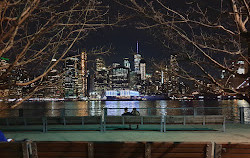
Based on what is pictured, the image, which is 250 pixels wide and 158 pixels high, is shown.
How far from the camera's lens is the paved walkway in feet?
39.2

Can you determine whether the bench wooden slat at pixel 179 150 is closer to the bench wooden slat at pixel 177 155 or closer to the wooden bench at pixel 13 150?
the bench wooden slat at pixel 177 155

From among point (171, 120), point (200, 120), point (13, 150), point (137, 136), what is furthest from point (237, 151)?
point (171, 120)

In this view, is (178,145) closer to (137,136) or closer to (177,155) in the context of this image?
(177,155)

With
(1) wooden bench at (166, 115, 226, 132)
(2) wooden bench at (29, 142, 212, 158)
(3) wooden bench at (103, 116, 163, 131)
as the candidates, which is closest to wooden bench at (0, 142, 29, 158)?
(2) wooden bench at (29, 142, 212, 158)

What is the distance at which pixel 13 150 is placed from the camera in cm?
583

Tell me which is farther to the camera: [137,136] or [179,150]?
[137,136]

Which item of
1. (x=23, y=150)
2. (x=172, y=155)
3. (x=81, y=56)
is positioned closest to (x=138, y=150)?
(x=172, y=155)

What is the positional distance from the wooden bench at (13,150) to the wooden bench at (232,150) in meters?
3.84

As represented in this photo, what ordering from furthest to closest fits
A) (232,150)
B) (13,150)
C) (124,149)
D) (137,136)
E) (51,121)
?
(51,121)
(137,136)
(13,150)
(124,149)
(232,150)

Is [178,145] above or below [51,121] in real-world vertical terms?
above

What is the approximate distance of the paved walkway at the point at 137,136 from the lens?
11938 millimetres

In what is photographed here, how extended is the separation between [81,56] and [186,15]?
2.95 meters

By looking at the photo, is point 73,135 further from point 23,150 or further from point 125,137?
point 23,150

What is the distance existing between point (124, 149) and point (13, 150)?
2303mm
